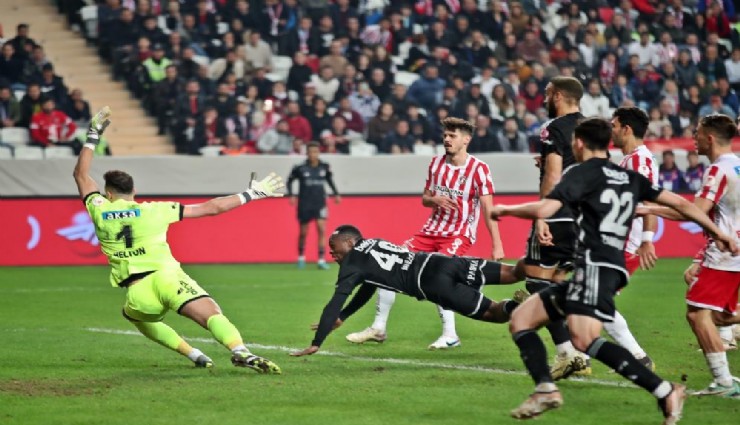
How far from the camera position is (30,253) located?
2123 centimetres

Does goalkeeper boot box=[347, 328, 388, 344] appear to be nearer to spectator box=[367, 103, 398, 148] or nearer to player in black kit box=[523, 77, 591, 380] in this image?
player in black kit box=[523, 77, 591, 380]

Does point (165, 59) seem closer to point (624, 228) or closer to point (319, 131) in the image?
point (319, 131)

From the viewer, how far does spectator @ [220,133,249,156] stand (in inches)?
935

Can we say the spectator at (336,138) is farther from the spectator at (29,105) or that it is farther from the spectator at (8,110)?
the spectator at (8,110)

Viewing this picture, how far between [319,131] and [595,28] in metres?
8.11

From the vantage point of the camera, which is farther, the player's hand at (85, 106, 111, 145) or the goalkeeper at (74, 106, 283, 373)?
the player's hand at (85, 106, 111, 145)

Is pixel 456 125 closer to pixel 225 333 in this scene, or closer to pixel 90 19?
pixel 225 333

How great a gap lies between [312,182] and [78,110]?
510 centimetres

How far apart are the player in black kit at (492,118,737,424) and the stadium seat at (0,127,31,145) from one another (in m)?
17.0

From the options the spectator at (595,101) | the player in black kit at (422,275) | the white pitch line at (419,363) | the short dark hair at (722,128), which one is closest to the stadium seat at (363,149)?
the spectator at (595,101)

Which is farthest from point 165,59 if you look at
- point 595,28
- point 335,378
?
point 335,378

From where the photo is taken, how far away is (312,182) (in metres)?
21.7

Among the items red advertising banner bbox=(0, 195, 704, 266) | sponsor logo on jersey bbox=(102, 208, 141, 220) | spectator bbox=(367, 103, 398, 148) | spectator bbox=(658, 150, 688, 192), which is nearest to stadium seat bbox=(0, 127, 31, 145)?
red advertising banner bbox=(0, 195, 704, 266)

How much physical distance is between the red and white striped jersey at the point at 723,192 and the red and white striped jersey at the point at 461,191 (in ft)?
10.1
